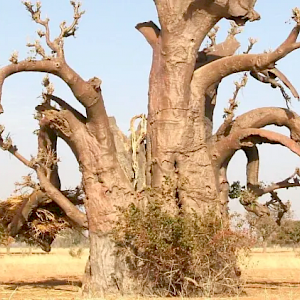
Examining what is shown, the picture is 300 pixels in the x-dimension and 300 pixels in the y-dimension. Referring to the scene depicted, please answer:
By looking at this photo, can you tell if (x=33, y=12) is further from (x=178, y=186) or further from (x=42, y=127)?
(x=178, y=186)

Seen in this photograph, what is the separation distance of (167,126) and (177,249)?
2.51 m

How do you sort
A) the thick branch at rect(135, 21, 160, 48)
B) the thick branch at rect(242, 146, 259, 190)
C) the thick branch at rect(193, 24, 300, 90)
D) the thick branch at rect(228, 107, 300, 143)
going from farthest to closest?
1. the thick branch at rect(242, 146, 259, 190)
2. the thick branch at rect(135, 21, 160, 48)
3. the thick branch at rect(228, 107, 300, 143)
4. the thick branch at rect(193, 24, 300, 90)

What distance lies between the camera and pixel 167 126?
14.6m

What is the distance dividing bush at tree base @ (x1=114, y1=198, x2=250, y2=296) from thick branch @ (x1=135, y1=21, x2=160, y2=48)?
11.8 ft

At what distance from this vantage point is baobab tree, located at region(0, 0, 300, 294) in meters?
14.3

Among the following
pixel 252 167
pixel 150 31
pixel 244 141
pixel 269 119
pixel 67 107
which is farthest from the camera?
pixel 252 167

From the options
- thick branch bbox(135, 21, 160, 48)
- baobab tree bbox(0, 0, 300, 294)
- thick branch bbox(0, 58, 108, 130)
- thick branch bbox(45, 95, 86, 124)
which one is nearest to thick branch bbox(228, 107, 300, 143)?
baobab tree bbox(0, 0, 300, 294)

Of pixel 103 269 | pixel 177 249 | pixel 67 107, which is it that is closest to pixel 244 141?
pixel 177 249

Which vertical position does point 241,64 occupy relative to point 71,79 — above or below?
above

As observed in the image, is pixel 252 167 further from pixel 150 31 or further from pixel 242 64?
pixel 150 31

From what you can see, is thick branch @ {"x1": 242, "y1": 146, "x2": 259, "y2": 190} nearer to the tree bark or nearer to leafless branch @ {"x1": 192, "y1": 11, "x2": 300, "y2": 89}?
leafless branch @ {"x1": 192, "y1": 11, "x2": 300, "y2": 89}

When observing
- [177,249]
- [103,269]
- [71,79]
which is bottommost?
[103,269]

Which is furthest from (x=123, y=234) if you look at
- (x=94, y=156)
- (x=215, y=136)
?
(x=215, y=136)

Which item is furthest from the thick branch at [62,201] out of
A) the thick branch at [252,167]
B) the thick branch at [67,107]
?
the thick branch at [252,167]
